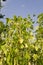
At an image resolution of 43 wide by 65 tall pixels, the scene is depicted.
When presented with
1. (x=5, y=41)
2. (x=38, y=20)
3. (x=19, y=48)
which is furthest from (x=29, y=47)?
(x=38, y=20)

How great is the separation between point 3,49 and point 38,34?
83 cm

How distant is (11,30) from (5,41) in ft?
0.69

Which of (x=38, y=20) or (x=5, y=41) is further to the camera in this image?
(x=38, y=20)

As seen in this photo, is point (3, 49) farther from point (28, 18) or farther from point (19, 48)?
point (28, 18)

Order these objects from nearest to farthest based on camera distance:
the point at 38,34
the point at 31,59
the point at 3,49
Answer: the point at 3,49 < the point at 31,59 < the point at 38,34

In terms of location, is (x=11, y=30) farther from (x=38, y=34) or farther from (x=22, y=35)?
(x=38, y=34)

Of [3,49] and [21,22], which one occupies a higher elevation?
[21,22]

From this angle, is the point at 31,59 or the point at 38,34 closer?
the point at 31,59

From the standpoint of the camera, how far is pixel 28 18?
13.1ft

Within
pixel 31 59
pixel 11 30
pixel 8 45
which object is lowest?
pixel 31 59

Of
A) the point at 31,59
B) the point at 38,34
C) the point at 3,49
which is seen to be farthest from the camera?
the point at 38,34

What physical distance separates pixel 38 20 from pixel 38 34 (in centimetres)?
31

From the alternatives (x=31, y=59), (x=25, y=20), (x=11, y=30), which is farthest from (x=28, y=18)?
(x=31, y=59)

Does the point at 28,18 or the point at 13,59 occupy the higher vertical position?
the point at 28,18
